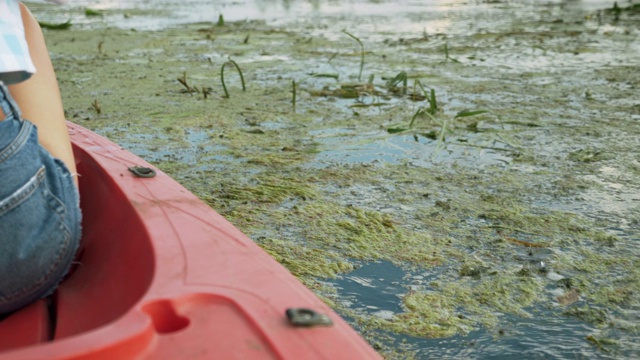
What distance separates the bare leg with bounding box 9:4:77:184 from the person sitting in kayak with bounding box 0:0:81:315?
2 centimetres

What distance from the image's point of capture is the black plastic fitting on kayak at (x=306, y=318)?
81 centimetres

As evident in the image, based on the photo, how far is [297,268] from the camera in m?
1.58

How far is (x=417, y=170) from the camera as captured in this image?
7.22 ft

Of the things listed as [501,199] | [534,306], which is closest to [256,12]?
[501,199]

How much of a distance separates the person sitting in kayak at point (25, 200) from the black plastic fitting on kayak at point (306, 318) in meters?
0.33

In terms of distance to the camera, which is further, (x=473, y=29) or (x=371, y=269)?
(x=473, y=29)

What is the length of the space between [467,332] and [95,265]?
1.93 ft

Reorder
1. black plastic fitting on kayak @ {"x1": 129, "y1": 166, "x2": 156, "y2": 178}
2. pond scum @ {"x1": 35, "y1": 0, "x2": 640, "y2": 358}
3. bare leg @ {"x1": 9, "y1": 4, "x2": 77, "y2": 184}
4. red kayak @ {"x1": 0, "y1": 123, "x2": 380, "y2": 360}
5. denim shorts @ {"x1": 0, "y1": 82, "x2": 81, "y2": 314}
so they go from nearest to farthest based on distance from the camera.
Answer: red kayak @ {"x1": 0, "y1": 123, "x2": 380, "y2": 360} < denim shorts @ {"x1": 0, "y1": 82, "x2": 81, "y2": 314} < bare leg @ {"x1": 9, "y1": 4, "x2": 77, "y2": 184} < black plastic fitting on kayak @ {"x1": 129, "y1": 166, "x2": 156, "y2": 178} < pond scum @ {"x1": 35, "y1": 0, "x2": 640, "y2": 358}

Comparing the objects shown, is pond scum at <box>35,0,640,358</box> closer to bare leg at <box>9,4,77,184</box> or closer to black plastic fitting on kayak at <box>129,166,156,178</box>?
black plastic fitting on kayak at <box>129,166,156,178</box>

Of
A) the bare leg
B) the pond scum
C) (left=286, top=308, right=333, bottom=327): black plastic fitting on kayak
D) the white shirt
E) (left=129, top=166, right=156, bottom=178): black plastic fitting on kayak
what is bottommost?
the pond scum

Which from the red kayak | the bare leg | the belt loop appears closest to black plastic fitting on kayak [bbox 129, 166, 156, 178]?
the red kayak

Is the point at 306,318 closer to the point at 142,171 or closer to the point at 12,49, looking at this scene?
the point at 12,49

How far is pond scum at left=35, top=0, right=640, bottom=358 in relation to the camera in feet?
4.84

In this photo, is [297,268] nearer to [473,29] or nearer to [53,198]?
[53,198]
